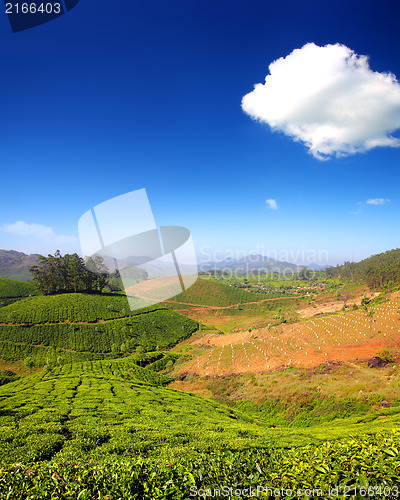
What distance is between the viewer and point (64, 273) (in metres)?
59.5

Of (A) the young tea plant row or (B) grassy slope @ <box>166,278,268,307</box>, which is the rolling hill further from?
(B) grassy slope @ <box>166,278,268,307</box>

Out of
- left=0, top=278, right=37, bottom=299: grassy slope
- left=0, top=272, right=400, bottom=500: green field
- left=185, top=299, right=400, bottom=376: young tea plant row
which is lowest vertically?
left=185, top=299, right=400, bottom=376: young tea plant row

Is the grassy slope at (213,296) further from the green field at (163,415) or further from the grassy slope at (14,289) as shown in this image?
the grassy slope at (14,289)

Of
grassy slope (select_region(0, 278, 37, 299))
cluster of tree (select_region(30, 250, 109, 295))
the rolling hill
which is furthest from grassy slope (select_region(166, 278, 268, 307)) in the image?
grassy slope (select_region(0, 278, 37, 299))

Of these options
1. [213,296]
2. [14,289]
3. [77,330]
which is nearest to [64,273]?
[14,289]

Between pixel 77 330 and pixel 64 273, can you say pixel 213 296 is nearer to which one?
pixel 64 273

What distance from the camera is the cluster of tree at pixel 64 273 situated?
57159 millimetres

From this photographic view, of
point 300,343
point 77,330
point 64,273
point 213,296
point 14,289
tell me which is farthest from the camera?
point 213,296

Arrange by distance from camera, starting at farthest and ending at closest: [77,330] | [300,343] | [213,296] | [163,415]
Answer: [213,296] < [77,330] < [300,343] < [163,415]

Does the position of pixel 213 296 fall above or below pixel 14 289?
below

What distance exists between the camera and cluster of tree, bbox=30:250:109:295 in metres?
57.2

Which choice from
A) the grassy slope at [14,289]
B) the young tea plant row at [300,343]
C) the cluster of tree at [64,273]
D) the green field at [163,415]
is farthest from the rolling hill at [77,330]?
the young tea plant row at [300,343]

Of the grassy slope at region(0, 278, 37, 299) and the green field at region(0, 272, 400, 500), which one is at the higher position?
the grassy slope at region(0, 278, 37, 299)

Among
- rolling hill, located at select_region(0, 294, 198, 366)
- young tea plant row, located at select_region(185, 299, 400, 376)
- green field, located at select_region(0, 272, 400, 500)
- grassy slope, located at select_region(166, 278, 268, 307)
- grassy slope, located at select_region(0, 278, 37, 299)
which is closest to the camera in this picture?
green field, located at select_region(0, 272, 400, 500)
